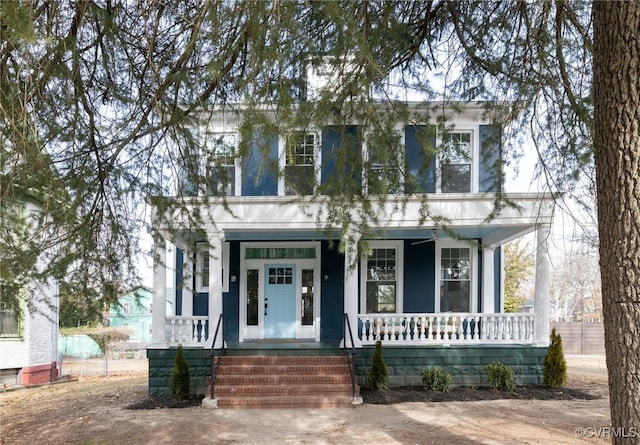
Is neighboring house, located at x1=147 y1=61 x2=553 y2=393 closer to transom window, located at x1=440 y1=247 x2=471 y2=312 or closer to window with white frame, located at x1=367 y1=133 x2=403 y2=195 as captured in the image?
transom window, located at x1=440 y1=247 x2=471 y2=312

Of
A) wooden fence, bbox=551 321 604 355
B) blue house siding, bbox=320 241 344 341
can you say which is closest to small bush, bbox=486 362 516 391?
blue house siding, bbox=320 241 344 341

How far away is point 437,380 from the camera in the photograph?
9.59m

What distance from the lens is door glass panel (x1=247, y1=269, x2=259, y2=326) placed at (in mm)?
12125

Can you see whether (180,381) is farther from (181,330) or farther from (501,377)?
(501,377)

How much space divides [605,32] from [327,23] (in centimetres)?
244

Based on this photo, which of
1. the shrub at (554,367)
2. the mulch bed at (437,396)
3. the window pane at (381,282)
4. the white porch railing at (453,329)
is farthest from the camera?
the window pane at (381,282)

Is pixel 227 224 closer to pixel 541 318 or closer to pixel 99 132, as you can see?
pixel 99 132

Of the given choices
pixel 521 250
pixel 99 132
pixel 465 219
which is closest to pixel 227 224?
pixel 465 219

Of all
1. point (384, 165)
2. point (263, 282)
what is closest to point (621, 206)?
point (384, 165)

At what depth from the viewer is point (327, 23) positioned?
4.95 m

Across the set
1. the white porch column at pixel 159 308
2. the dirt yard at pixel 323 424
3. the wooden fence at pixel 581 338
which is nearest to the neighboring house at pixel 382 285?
the white porch column at pixel 159 308

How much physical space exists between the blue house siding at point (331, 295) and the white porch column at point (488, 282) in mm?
3236

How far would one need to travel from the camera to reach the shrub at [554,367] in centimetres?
988

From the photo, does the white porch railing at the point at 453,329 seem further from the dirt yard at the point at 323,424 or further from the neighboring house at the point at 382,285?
the dirt yard at the point at 323,424
